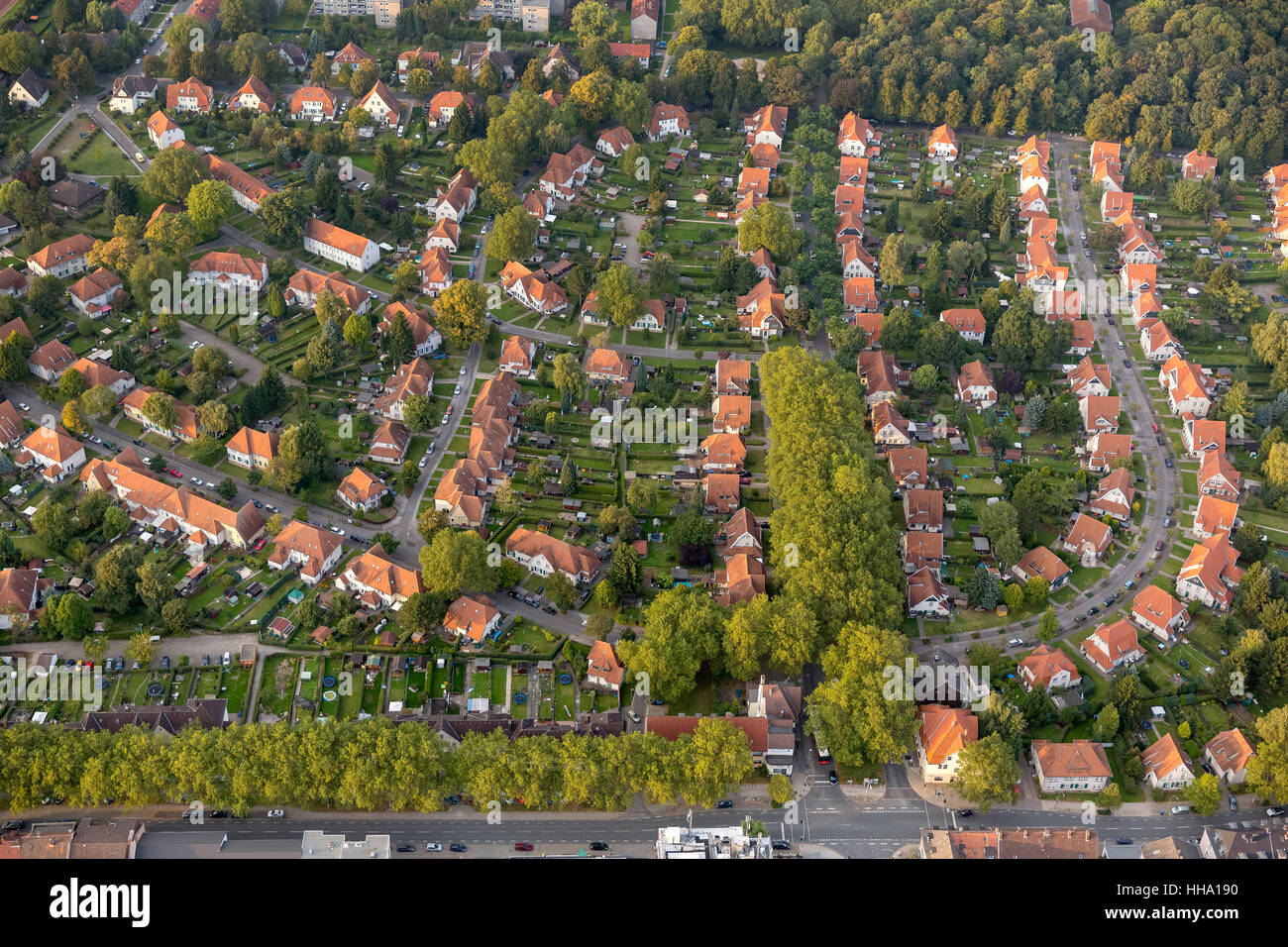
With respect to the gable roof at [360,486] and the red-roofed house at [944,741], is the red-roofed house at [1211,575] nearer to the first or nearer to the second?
the red-roofed house at [944,741]

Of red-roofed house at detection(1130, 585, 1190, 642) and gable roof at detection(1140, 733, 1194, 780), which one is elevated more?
red-roofed house at detection(1130, 585, 1190, 642)

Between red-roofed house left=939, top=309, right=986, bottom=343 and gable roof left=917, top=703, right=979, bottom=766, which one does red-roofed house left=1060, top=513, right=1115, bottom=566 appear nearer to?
gable roof left=917, top=703, right=979, bottom=766

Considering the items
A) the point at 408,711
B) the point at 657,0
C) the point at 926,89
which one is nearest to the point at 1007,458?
the point at 408,711

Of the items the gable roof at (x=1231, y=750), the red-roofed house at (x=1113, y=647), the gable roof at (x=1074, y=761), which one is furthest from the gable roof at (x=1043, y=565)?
the gable roof at (x=1074, y=761)

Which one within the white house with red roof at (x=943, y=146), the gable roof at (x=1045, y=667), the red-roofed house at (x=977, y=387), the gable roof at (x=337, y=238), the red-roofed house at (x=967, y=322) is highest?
the white house with red roof at (x=943, y=146)

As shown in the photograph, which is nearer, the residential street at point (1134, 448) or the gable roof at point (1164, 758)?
the gable roof at point (1164, 758)

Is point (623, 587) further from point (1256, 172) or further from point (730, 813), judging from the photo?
point (1256, 172)

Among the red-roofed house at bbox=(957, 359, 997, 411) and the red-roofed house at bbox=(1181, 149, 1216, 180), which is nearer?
the red-roofed house at bbox=(957, 359, 997, 411)

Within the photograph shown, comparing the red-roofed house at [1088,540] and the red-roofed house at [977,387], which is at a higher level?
the red-roofed house at [977,387]

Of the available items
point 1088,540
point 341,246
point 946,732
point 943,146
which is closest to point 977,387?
point 1088,540

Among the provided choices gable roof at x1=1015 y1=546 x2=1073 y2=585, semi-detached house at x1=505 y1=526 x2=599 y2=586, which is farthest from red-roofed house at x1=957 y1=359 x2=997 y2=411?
semi-detached house at x1=505 y1=526 x2=599 y2=586

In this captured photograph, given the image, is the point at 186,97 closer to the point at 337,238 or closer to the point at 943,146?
the point at 337,238
